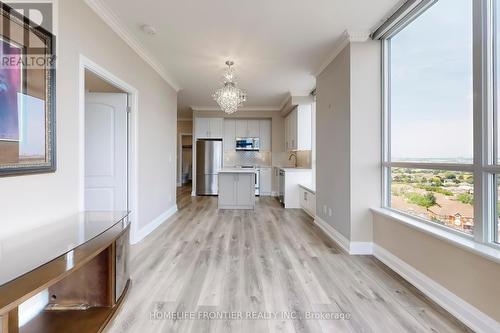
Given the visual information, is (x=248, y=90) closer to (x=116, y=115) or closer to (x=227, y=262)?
(x=116, y=115)

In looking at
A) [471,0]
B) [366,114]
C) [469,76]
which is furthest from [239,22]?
[469,76]

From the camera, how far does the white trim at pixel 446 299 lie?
1637 millimetres

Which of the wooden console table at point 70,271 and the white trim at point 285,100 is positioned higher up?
the white trim at point 285,100

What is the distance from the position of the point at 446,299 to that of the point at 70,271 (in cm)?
262

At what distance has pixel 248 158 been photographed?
319 inches

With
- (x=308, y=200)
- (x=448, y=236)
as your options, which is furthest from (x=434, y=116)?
(x=308, y=200)

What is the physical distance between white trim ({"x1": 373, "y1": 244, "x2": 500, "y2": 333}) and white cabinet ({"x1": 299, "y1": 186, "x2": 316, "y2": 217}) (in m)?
2.12

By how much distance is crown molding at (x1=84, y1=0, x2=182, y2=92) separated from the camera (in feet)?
8.09

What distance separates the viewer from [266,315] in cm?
184

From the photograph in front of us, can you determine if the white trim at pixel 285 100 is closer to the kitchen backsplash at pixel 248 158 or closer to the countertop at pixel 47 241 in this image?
the kitchen backsplash at pixel 248 158

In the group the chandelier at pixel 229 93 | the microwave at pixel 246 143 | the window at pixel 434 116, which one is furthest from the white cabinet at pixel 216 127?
the window at pixel 434 116

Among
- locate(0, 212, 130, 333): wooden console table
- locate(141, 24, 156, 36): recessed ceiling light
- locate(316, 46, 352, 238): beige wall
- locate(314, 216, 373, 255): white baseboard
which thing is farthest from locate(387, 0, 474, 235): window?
locate(141, 24, 156, 36): recessed ceiling light

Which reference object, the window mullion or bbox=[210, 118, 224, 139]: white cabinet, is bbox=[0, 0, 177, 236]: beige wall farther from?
bbox=[210, 118, 224, 139]: white cabinet

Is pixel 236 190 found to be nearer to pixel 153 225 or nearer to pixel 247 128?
pixel 153 225
